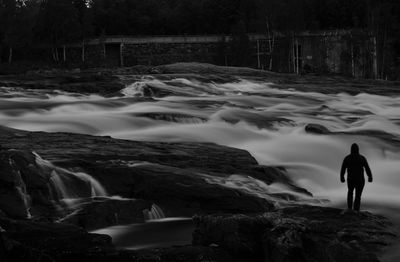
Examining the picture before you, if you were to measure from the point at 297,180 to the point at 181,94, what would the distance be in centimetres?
1442

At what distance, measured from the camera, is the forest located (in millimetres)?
56062

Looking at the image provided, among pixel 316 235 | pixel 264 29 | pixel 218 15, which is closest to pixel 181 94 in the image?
pixel 316 235

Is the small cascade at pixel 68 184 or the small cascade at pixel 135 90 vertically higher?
the small cascade at pixel 135 90

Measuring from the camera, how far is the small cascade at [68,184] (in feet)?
34.9

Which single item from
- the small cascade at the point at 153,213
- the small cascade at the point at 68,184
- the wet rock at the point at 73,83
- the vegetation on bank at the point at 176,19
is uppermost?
the vegetation on bank at the point at 176,19

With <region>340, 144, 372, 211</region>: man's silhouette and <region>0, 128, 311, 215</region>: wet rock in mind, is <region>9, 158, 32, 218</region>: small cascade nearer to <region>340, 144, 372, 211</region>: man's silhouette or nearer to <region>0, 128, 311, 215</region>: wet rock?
<region>0, 128, 311, 215</region>: wet rock

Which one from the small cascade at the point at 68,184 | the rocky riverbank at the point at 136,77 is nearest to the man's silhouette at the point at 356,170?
the small cascade at the point at 68,184

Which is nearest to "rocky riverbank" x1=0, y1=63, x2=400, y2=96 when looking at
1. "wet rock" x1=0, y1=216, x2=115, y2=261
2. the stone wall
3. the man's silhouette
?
the man's silhouette

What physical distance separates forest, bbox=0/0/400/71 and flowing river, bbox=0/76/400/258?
30818mm

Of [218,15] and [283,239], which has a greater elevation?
[218,15]

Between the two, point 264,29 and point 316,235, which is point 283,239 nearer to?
point 316,235

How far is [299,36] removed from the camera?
196 ft

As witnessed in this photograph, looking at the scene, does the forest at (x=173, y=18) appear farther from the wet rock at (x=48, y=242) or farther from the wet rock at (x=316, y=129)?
the wet rock at (x=48, y=242)

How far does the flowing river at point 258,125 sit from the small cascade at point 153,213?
5.81 feet
